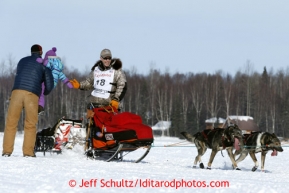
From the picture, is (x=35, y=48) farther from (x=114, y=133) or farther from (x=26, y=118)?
(x=114, y=133)

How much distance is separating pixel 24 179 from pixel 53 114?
1799 inches

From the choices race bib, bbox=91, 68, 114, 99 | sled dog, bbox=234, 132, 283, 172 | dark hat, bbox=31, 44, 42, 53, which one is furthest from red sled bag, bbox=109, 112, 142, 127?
sled dog, bbox=234, 132, 283, 172

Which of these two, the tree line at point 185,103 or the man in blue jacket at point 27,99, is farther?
the tree line at point 185,103

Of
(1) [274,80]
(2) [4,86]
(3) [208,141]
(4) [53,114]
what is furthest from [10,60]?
(3) [208,141]

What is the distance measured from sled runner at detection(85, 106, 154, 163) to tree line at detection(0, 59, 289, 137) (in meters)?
39.4

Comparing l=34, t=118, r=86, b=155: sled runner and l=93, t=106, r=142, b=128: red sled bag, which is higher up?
l=93, t=106, r=142, b=128: red sled bag

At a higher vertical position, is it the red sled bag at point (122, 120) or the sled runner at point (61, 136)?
the red sled bag at point (122, 120)

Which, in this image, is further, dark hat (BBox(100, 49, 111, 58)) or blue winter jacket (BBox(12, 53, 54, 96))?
dark hat (BBox(100, 49, 111, 58))

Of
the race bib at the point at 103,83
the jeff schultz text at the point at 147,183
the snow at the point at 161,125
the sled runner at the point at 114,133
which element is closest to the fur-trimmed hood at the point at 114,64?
the race bib at the point at 103,83

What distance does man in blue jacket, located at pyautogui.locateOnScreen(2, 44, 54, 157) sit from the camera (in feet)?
21.8

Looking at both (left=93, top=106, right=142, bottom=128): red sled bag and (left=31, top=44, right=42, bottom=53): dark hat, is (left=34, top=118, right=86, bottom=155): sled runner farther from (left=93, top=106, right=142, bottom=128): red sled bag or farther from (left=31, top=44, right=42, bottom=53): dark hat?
(left=31, top=44, right=42, bottom=53): dark hat

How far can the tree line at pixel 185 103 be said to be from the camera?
161 ft

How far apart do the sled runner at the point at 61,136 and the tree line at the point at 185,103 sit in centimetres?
3864

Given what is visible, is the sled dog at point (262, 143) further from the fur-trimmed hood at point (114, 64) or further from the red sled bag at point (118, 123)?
the fur-trimmed hood at point (114, 64)
